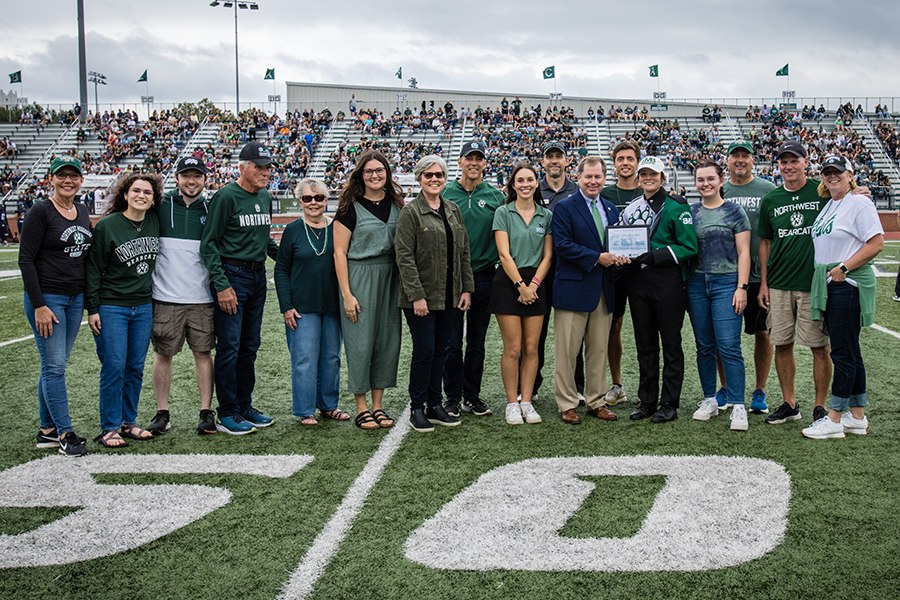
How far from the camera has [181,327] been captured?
488 cm

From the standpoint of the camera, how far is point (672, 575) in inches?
113

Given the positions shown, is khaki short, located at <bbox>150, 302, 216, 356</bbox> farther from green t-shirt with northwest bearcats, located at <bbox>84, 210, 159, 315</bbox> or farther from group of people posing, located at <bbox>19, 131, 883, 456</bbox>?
green t-shirt with northwest bearcats, located at <bbox>84, 210, 159, 315</bbox>

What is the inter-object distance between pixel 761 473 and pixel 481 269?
2.39 metres

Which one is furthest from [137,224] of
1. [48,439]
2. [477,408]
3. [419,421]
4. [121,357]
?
[477,408]

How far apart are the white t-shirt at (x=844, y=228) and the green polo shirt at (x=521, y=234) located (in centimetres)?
185

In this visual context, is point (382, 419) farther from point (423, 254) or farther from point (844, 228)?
point (844, 228)

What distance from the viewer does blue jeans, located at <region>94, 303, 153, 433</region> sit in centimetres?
460

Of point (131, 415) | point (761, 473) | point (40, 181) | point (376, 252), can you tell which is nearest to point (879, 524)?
point (761, 473)

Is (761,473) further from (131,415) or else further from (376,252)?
(131,415)

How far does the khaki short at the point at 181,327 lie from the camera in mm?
4824

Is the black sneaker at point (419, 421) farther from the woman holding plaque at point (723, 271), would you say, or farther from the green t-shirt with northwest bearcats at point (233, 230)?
the woman holding plaque at point (723, 271)

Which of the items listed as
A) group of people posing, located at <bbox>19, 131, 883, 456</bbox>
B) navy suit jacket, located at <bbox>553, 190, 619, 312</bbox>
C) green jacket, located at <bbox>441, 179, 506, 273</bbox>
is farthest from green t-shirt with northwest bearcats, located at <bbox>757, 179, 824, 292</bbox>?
green jacket, located at <bbox>441, 179, 506, 273</bbox>

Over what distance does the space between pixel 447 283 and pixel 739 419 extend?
2238mm

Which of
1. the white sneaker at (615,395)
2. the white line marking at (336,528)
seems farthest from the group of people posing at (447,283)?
the white line marking at (336,528)
